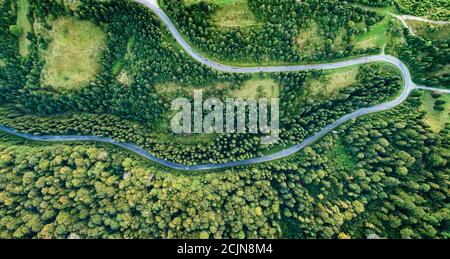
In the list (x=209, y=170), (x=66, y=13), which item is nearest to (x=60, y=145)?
(x=66, y=13)

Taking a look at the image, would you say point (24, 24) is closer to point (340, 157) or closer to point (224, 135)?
point (224, 135)

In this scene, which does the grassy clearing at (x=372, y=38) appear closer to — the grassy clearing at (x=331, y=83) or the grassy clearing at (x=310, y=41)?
the grassy clearing at (x=331, y=83)

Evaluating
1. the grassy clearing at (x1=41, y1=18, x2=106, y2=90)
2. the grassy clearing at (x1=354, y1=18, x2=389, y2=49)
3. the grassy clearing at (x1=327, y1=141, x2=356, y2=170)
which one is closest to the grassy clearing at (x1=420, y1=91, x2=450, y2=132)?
the grassy clearing at (x1=354, y1=18, x2=389, y2=49)

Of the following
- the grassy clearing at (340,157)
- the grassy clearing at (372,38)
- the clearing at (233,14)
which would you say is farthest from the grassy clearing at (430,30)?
the clearing at (233,14)

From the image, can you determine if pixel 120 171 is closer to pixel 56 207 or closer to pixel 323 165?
pixel 56 207

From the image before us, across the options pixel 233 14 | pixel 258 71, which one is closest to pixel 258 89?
pixel 258 71

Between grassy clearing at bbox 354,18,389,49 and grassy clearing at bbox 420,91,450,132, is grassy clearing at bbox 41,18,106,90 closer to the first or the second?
grassy clearing at bbox 354,18,389,49
